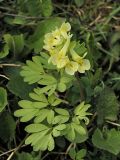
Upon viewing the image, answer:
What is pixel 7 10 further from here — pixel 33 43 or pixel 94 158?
pixel 94 158

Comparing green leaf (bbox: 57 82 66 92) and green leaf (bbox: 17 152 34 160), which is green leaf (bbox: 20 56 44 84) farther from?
green leaf (bbox: 17 152 34 160)

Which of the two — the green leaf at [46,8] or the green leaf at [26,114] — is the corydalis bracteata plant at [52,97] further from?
the green leaf at [46,8]

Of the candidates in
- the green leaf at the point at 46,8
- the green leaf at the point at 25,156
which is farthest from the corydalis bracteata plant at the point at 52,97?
the green leaf at the point at 46,8

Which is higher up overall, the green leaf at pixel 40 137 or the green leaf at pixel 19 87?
the green leaf at pixel 19 87

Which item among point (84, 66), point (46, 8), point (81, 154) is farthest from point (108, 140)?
point (46, 8)

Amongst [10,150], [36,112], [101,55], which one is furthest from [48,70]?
[101,55]
